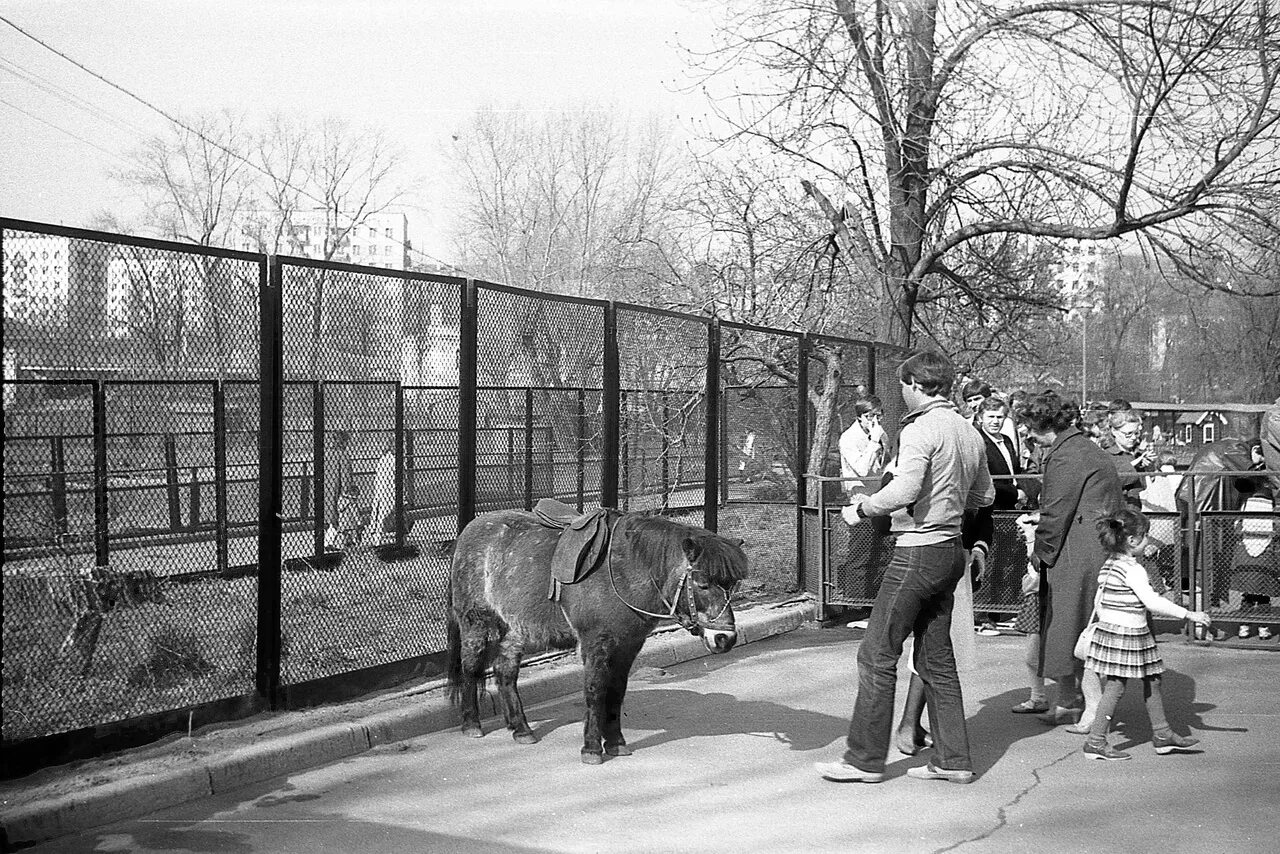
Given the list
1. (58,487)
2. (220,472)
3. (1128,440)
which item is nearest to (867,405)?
(1128,440)

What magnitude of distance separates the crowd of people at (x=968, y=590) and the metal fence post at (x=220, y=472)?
3.67 metres

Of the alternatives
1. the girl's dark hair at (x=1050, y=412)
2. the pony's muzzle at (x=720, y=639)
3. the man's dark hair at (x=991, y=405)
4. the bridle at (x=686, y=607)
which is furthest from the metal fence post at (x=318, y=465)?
the man's dark hair at (x=991, y=405)

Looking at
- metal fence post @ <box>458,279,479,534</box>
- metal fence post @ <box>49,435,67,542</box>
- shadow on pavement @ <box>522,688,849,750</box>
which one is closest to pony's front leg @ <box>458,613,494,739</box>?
shadow on pavement @ <box>522,688,849,750</box>

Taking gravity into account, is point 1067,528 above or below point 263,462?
below

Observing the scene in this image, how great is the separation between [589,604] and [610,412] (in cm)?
374

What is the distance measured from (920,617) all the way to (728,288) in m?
12.0

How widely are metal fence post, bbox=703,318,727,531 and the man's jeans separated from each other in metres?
5.63

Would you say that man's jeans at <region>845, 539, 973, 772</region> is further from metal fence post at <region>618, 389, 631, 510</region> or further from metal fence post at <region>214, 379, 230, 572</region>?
metal fence post at <region>618, 389, 631, 510</region>

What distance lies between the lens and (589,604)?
6855mm

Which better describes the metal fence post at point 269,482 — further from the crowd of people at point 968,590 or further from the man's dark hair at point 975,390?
the man's dark hair at point 975,390

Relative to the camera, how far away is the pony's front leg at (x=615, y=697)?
267 inches

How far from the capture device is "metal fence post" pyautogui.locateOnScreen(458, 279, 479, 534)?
8.66 m

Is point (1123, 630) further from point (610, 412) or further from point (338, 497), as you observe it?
point (338, 497)

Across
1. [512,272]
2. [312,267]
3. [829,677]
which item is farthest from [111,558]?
[512,272]
